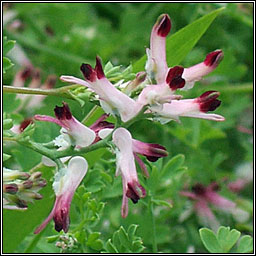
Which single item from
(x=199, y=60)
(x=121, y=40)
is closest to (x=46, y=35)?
(x=121, y=40)

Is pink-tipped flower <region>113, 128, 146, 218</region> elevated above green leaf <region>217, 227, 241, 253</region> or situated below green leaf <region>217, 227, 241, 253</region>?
above

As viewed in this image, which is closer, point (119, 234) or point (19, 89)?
point (19, 89)

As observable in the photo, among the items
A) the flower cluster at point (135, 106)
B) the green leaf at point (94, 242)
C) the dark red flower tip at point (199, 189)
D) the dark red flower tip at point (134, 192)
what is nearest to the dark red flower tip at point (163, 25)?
the flower cluster at point (135, 106)

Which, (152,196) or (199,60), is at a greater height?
(199,60)

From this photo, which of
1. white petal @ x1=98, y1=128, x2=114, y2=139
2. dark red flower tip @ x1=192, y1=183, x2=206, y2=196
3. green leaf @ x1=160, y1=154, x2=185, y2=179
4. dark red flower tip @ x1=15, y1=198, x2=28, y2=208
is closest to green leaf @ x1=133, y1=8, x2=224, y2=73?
green leaf @ x1=160, y1=154, x2=185, y2=179

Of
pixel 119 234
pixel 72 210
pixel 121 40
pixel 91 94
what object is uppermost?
pixel 121 40

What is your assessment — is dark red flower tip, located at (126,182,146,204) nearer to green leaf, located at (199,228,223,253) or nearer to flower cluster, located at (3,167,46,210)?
flower cluster, located at (3,167,46,210)

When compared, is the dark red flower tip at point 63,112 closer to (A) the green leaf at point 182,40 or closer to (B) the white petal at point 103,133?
(B) the white petal at point 103,133

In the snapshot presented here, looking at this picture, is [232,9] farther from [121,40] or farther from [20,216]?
[20,216]
